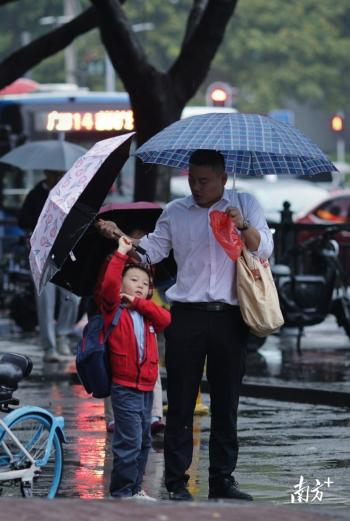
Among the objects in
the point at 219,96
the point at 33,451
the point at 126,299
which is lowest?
the point at 33,451

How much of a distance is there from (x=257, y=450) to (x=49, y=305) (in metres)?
5.36

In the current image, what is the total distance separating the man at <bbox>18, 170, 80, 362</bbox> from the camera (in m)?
14.8

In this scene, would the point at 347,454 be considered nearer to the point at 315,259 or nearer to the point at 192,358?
the point at 192,358

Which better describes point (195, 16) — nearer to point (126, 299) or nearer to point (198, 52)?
point (198, 52)

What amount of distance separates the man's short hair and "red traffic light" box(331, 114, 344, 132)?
1257 inches

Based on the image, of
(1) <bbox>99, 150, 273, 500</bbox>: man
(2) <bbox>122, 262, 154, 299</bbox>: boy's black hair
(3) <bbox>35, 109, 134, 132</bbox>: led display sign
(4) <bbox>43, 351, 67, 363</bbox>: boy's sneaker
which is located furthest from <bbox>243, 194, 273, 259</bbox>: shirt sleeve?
(3) <bbox>35, 109, 134, 132</bbox>: led display sign

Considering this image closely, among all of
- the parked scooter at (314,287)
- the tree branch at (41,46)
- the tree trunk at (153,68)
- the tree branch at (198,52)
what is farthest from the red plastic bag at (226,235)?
the tree branch at (41,46)

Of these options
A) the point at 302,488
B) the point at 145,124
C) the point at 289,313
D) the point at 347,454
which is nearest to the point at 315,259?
the point at 289,313

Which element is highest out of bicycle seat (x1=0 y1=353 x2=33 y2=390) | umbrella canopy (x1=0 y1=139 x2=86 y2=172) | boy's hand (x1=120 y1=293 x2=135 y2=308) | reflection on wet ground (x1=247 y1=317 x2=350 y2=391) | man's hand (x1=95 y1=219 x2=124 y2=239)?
man's hand (x1=95 y1=219 x2=124 y2=239)

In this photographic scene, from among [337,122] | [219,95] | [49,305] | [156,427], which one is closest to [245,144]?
[156,427]

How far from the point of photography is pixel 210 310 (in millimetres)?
8148

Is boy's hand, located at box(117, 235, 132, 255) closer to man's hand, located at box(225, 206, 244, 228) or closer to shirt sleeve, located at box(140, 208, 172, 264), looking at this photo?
shirt sleeve, located at box(140, 208, 172, 264)

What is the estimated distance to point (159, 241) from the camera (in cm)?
830

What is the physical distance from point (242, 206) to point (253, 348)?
24.4 ft
